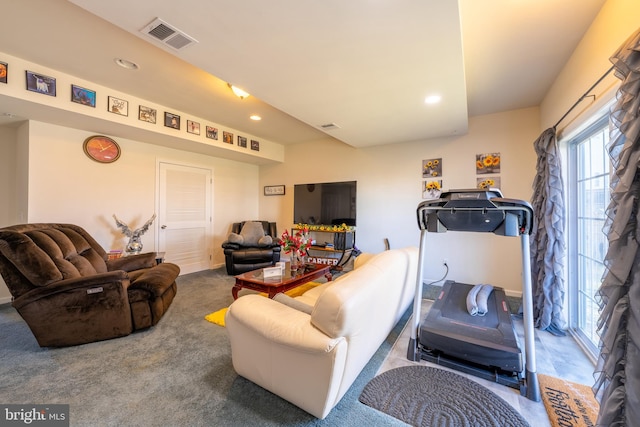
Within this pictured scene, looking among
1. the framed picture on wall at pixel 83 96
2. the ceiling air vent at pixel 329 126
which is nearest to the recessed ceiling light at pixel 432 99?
the ceiling air vent at pixel 329 126

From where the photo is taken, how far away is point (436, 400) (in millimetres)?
1645

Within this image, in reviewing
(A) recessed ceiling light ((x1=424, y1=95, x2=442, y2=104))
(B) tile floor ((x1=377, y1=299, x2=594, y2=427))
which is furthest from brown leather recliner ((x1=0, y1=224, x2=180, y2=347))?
(A) recessed ceiling light ((x1=424, y1=95, x2=442, y2=104))

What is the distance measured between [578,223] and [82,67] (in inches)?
215

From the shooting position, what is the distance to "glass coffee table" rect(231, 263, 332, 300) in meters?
2.67

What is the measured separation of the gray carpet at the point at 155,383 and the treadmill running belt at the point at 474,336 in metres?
0.46

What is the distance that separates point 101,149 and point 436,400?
16.4 feet

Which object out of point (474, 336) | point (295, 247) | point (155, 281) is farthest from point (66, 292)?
point (474, 336)

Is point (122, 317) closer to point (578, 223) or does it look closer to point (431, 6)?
point (431, 6)

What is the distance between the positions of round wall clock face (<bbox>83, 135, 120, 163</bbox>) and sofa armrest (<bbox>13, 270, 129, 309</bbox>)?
2.24 m

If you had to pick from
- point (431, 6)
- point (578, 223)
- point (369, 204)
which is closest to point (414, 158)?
point (369, 204)

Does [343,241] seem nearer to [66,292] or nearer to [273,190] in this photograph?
[273,190]

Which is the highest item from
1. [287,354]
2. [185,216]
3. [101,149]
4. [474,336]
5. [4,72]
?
[4,72]

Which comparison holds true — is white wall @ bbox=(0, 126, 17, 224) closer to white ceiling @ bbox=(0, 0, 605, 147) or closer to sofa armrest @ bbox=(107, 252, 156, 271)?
white ceiling @ bbox=(0, 0, 605, 147)

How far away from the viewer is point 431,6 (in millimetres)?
1475
